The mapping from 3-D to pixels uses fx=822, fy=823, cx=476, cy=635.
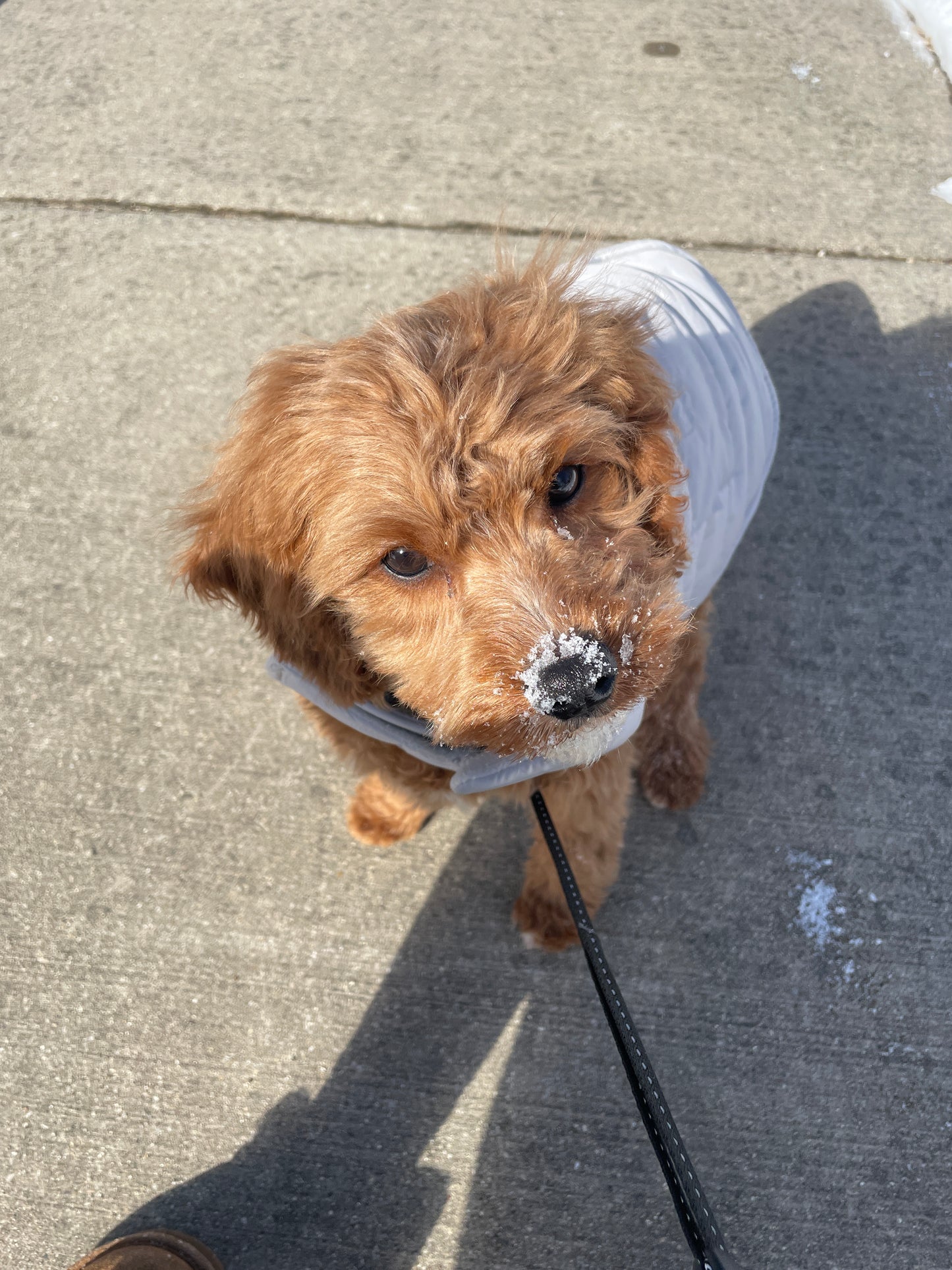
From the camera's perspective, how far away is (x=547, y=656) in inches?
61.7

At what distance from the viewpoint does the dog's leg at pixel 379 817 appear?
101 inches

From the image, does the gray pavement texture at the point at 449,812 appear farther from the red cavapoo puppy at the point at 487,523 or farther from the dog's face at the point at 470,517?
the dog's face at the point at 470,517

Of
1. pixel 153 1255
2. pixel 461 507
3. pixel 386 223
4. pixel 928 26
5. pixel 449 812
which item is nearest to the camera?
pixel 461 507

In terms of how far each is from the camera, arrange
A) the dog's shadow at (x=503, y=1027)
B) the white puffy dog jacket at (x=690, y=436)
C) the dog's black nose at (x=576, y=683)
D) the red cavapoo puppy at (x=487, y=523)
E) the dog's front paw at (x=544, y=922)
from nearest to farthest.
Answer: the dog's black nose at (x=576, y=683) → the red cavapoo puppy at (x=487, y=523) → the white puffy dog jacket at (x=690, y=436) → the dog's shadow at (x=503, y=1027) → the dog's front paw at (x=544, y=922)

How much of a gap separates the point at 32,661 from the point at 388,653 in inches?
68.2

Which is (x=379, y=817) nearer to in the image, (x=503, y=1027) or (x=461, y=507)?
(x=503, y=1027)

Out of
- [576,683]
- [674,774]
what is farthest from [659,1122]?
[674,774]

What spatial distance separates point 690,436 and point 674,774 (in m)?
1.09

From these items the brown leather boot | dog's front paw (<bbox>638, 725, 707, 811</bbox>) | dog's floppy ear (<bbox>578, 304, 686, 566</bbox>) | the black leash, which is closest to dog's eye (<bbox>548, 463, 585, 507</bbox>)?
dog's floppy ear (<bbox>578, 304, 686, 566</bbox>)

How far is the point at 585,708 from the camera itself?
155cm

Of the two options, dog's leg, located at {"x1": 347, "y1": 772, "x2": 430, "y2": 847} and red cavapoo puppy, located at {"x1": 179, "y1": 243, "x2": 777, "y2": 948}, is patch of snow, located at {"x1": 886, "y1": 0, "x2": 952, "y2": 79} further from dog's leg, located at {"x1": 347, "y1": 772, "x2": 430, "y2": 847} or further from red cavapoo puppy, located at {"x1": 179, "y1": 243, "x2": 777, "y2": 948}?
dog's leg, located at {"x1": 347, "y1": 772, "x2": 430, "y2": 847}

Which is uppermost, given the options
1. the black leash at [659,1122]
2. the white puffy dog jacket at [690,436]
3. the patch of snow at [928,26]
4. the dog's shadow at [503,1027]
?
the patch of snow at [928,26]

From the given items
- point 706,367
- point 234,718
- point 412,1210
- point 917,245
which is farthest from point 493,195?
point 412,1210

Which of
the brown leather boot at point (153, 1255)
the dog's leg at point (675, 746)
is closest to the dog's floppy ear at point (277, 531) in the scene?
the dog's leg at point (675, 746)
